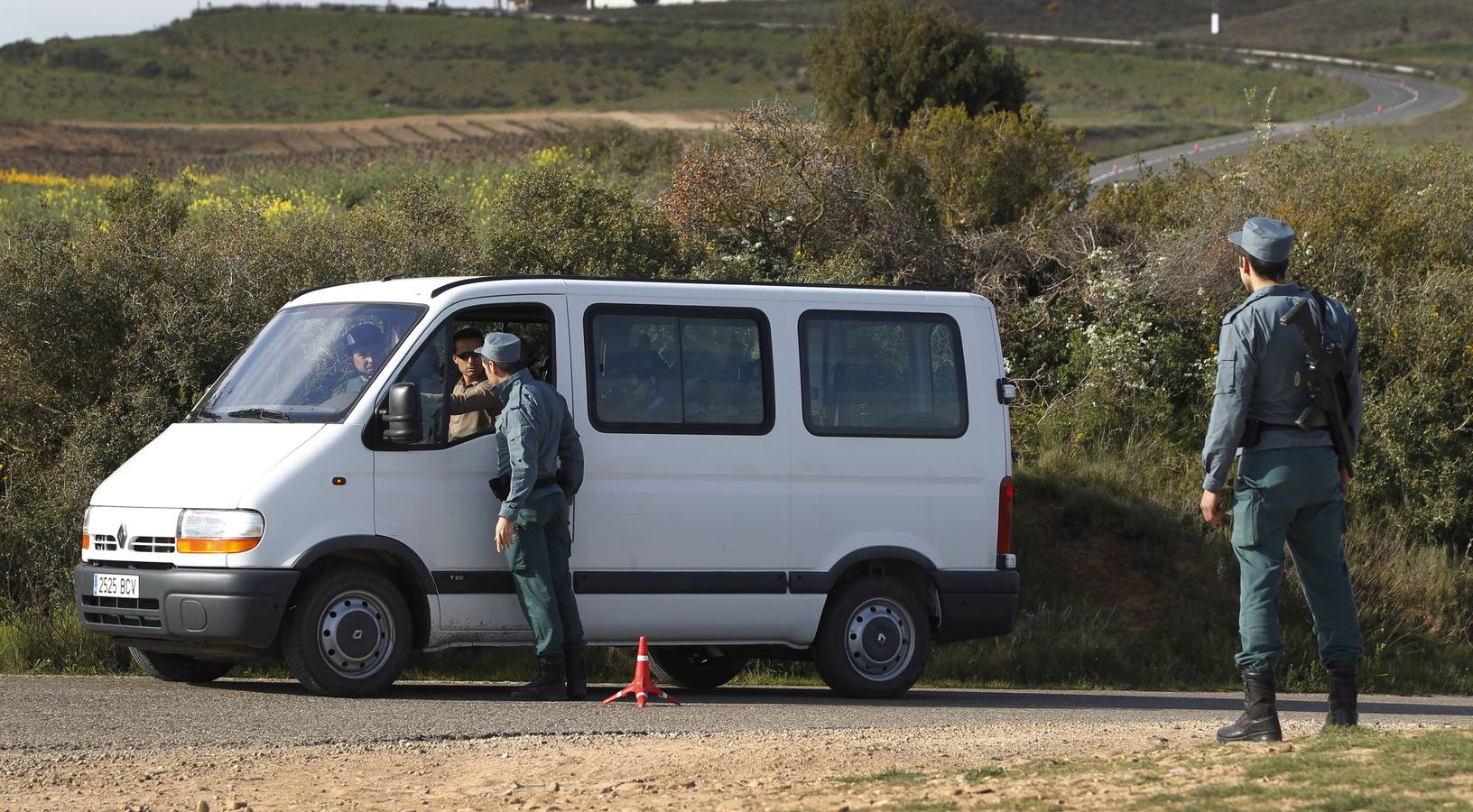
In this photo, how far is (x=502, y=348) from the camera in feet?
31.9

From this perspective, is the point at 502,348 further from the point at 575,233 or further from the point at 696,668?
the point at 575,233

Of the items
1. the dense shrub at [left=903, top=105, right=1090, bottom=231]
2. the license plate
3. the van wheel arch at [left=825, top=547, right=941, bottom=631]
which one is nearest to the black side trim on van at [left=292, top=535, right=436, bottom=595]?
the license plate

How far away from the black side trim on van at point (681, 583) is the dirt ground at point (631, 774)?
175 cm

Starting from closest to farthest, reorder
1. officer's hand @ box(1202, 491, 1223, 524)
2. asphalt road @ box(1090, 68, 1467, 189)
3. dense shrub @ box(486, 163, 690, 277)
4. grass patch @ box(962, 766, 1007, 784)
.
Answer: grass patch @ box(962, 766, 1007, 784) < officer's hand @ box(1202, 491, 1223, 524) < dense shrub @ box(486, 163, 690, 277) < asphalt road @ box(1090, 68, 1467, 189)

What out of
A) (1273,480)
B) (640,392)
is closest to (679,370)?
(640,392)

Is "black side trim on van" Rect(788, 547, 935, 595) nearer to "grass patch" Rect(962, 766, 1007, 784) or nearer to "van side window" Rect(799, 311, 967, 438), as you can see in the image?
"van side window" Rect(799, 311, 967, 438)

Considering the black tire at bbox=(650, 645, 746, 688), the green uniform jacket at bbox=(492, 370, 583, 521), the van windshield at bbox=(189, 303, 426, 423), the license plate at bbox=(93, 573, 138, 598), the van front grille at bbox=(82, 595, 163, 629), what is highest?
the van windshield at bbox=(189, 303, 426, 423)

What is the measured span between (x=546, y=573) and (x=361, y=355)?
1.61m

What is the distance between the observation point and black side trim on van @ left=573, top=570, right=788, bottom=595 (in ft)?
34.0

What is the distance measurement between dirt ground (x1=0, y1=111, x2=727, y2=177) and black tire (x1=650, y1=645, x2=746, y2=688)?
3538 centimetres

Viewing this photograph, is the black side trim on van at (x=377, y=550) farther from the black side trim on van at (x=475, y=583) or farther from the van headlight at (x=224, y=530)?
the van headlight at (x=224, y=530)

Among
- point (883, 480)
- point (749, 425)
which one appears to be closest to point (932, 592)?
point (883, 480)

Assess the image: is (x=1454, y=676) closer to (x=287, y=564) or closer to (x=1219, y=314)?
(x=1219, y=314)

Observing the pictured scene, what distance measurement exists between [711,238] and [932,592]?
9304mm
